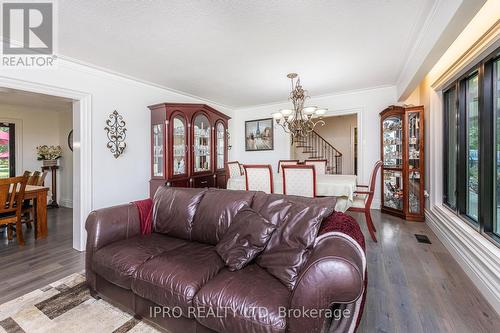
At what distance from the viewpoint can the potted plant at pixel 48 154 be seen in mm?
5445

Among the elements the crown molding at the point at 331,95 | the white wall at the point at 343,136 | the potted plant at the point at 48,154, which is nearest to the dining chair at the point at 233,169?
the crown molding at the point at 331,95

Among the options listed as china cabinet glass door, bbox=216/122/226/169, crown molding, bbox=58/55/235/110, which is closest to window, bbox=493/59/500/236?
china cabinet glass door, bbox=216/122/226/169

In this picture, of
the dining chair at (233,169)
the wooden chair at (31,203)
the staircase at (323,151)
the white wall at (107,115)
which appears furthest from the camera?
the staircase at (323,151)

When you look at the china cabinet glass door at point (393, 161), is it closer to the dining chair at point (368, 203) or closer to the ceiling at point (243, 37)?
the ceiling at point (243, 37)

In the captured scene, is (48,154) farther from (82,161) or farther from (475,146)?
(475,146)

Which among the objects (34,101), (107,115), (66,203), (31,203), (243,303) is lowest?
(66,203)

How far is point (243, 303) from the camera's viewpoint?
119cm

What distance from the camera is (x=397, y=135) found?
441 centimetres

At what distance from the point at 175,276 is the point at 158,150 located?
A: 297cm

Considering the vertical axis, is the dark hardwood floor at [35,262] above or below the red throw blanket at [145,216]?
below

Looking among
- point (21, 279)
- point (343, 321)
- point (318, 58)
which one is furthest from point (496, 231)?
point (21, 279)

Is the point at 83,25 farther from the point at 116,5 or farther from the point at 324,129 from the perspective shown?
the point at 324,129

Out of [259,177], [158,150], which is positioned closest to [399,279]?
[259,177]

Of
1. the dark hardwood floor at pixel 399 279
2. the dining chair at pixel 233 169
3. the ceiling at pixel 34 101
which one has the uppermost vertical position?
the ceiling at pixel 34 101
